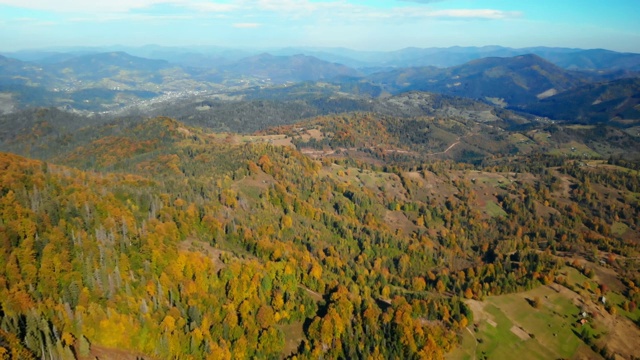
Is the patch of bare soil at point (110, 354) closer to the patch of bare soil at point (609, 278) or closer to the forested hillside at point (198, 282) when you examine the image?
the forested hillside at point (198, 282)

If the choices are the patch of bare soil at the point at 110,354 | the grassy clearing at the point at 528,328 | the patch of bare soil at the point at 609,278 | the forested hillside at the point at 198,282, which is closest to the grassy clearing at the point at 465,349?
the grassy clearing at the point at 528,328

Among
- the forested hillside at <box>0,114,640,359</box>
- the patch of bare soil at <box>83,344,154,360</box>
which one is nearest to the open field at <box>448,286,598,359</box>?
the forested hillside at <box>0,114,640,359</box>

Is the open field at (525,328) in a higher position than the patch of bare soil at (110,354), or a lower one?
lower

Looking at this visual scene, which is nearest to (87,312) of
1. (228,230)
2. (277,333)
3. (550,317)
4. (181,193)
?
(277,333)

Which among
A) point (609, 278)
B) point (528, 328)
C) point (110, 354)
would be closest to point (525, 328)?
point (528, 328)

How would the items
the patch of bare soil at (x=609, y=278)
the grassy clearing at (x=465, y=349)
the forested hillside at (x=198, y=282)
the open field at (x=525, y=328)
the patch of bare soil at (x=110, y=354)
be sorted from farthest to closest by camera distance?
the patch of bare soil at (x=609, y=278) < the open field at (x=525, y=328) < the grassy clearing at (x=465, y=349) < the forested hillside at (x=198, y=282) < the patch of bare soil at (x=110, y=354)

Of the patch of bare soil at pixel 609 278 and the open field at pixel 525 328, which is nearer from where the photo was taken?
the open field at pixel 525 328

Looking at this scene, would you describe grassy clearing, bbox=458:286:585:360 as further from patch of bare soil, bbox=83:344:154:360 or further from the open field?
patch of bare soil, bbox=83:344:154:360

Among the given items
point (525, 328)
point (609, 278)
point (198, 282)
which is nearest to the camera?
point (198, 282)

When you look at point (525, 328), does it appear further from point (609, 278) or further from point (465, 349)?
point (609, 278)

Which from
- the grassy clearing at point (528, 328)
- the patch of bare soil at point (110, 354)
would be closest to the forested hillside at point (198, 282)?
the patch of bare soil at point (110, 354)

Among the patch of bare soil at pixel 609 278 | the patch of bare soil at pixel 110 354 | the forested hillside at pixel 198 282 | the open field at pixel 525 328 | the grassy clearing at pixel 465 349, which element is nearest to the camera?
the patch of bare soil at pixel 110 354

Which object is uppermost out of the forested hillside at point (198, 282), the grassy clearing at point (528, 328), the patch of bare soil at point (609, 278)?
the forested hillside at point (198, 282)
